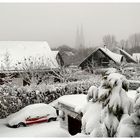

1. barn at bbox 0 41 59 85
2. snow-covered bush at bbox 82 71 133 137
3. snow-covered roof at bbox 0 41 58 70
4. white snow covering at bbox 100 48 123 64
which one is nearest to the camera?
snow-covered bush at bbox 82 71 133 137

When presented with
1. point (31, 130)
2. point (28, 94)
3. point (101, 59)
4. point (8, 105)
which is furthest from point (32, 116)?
point (101, 59)

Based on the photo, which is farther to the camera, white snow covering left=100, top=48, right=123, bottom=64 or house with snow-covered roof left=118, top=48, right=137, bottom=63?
house with snow-covered roof left=118, top=48, right=137, bottom=63

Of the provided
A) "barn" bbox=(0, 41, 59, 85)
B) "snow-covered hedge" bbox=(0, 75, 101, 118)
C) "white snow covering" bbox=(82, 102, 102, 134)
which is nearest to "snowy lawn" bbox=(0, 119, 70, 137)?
"snow-covered hedge" bbox=(0, 75, 101, 118)

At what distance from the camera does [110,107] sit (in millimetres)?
3729

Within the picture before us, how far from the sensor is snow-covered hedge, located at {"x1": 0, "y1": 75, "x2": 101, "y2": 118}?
1284cm

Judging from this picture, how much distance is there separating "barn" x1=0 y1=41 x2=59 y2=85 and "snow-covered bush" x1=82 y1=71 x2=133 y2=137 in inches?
524

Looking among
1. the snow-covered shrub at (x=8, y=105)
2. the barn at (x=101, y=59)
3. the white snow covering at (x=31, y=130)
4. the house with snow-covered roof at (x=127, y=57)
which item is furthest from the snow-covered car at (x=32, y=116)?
the house with snow-covered roof at (x=127, y=57)

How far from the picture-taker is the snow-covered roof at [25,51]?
1873 cm

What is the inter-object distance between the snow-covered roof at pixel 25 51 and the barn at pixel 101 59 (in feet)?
10.6

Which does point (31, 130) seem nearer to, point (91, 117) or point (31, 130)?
point (31, 130)

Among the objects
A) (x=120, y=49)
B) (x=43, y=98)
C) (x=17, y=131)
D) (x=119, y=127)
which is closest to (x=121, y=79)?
(x=119, y=127)

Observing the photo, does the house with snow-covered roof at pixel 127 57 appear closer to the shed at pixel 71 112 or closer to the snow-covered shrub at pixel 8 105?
the snow-covered shrub at pixel 8 105

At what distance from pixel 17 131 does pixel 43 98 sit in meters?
3.93

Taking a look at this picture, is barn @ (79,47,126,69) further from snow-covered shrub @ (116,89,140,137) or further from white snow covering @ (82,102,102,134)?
snow-covered shrub @ (116,89,140,137)
